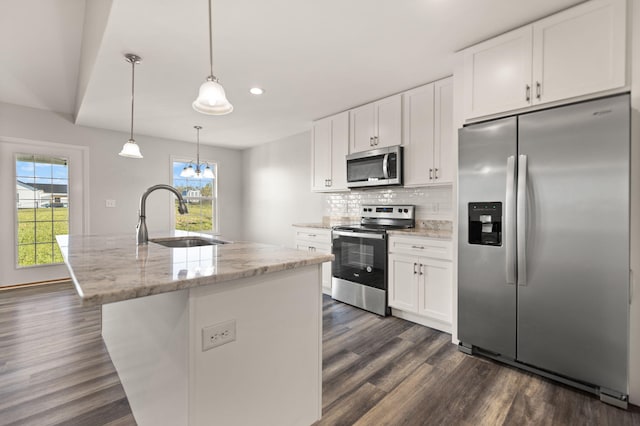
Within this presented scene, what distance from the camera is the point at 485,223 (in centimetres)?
220

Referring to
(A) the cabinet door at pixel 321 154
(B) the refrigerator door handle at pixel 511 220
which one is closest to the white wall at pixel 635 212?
(B) the refrigerator door handle at pixel 511 220

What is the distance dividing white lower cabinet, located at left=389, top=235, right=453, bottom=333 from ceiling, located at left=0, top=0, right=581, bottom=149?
5.27 feet

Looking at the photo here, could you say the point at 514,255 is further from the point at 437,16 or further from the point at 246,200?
the point at 246,200

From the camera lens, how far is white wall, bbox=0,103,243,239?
4.13 meters

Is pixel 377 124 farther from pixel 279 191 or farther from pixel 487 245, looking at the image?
pixel 279 191

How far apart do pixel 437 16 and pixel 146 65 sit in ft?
7.73

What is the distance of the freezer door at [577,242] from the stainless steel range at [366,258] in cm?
130

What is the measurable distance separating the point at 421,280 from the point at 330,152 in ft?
6.61

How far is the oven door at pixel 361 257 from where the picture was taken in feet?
10.1

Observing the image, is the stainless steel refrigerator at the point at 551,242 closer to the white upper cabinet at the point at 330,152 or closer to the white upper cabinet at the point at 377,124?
the white upper cabinet at the point at 377,124

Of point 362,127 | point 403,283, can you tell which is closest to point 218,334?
point 403,283

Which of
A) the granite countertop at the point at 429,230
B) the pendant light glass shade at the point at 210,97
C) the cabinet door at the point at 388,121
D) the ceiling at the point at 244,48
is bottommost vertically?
the granite countertop at the point at 429,230

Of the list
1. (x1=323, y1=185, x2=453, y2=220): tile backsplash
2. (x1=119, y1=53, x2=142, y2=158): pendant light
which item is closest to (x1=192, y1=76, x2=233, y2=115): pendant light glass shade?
(x1=119, y1=53, x2=142, y2=158): pendant light

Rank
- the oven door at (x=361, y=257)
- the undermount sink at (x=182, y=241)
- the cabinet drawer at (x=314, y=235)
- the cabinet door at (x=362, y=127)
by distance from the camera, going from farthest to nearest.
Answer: the cabinet drawer at (x=314, y=235) < the cabinet door at (x=362, y=127) < the oven door at (x=361, y=257) < the undermount sink at (x=182, y=241)
